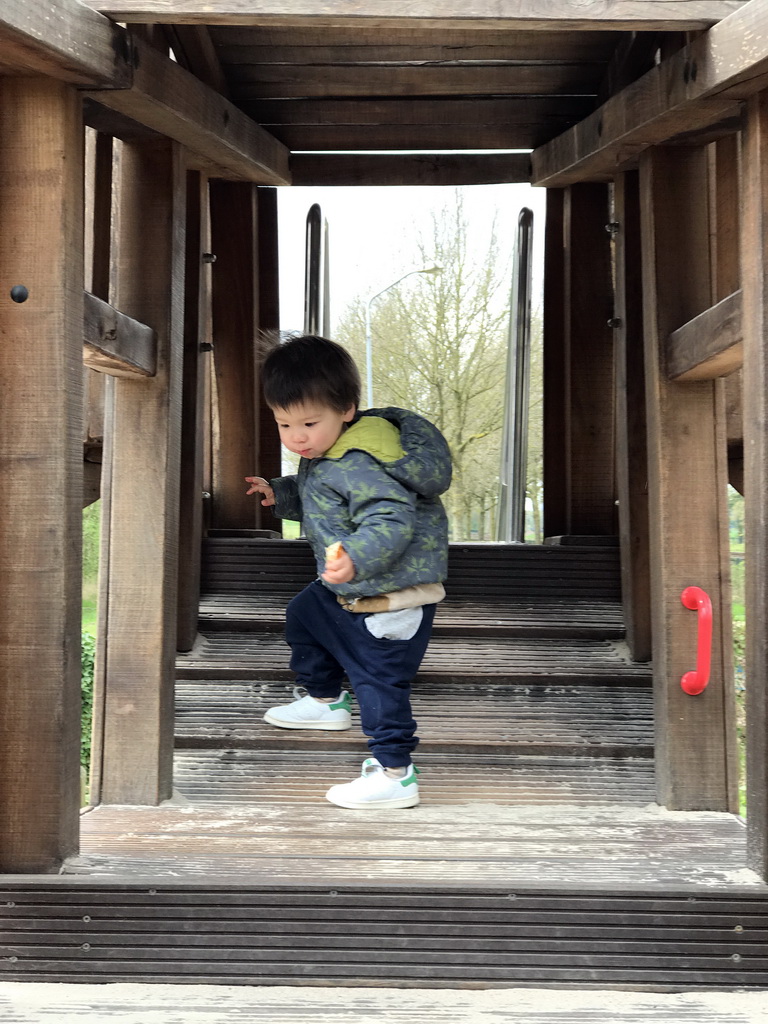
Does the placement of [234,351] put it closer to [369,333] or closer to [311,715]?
[311,715]

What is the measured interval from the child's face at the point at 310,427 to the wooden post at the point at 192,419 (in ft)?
3.10

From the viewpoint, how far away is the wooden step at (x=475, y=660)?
3.79 metres

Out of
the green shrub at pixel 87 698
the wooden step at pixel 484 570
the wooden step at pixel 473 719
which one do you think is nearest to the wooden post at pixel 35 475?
the wooden step at pixel 473 719

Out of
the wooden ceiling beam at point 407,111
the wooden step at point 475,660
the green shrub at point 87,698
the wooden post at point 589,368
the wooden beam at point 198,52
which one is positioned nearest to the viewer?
the wooden beam at point 198,52

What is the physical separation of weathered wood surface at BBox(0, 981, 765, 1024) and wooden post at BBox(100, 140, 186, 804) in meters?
0.84

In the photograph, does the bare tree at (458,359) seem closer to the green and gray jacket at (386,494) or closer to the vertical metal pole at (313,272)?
the vertical metal pole at (313,272)

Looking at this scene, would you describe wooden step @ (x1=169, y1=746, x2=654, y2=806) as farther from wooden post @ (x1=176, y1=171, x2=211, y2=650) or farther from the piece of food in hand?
the piece of food in hand

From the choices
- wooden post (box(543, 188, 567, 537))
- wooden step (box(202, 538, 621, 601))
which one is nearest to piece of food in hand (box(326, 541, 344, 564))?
wooden step (box(202, 538, 621, 601))

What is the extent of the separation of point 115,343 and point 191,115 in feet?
2.50

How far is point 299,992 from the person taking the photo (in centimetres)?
224

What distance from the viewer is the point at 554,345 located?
4.98 metres

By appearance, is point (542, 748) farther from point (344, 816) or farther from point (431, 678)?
point (344, 816)

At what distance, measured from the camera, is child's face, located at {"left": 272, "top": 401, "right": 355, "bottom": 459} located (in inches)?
118

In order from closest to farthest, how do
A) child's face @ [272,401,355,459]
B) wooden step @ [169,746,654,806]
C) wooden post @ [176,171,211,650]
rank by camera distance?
1. child's face @ [272,401,355,459]
2. wooden step @ [169,746,654,806]
3. wooden post @ [176,171,211,650]
